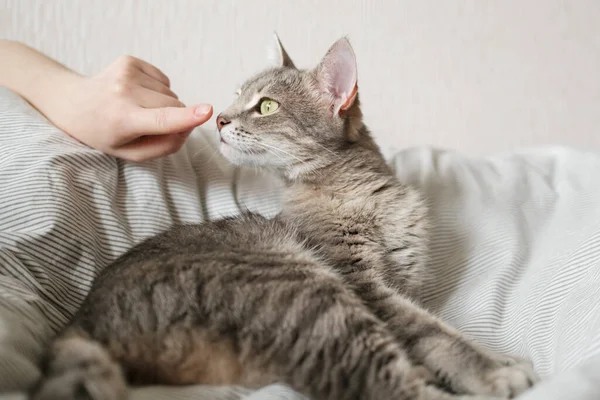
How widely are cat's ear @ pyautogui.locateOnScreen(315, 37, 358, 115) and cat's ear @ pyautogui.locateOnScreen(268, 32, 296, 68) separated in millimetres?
281

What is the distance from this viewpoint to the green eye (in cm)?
145

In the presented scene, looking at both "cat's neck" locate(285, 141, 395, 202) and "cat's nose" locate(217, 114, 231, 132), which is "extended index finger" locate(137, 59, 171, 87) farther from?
"cat's neck" locate(285, 141, 395, 202)

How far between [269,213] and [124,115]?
0.59m

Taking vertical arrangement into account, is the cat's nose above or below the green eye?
below

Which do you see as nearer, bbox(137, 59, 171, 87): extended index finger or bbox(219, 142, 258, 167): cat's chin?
bbox(219, 142, 258, 167): cat's chin

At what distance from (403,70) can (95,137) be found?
5.35ft

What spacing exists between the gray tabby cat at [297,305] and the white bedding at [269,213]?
0.22 feet

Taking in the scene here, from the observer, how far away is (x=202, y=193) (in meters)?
1.59

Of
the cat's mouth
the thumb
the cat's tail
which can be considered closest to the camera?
the cat's tail

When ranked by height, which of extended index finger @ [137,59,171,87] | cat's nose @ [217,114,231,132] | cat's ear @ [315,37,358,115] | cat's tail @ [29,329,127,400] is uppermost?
cat's ear @ [315,37,358,115]

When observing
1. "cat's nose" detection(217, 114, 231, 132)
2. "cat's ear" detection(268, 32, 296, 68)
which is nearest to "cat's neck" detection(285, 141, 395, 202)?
"cat's nose" detection(217, 114, 231, 132)

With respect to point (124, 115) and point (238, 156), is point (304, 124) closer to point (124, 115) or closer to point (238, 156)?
point (238, 156)

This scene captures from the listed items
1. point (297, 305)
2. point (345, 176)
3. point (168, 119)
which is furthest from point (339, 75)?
point (297, 305)

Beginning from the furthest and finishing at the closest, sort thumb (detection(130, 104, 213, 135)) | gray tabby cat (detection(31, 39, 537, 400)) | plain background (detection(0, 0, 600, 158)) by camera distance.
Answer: plain background (detection(0, 0, 600, 158)) → thumb (detection(130, 104, 213, 135)) → gray tabby cat (detection(31, 39, 537, 400))
